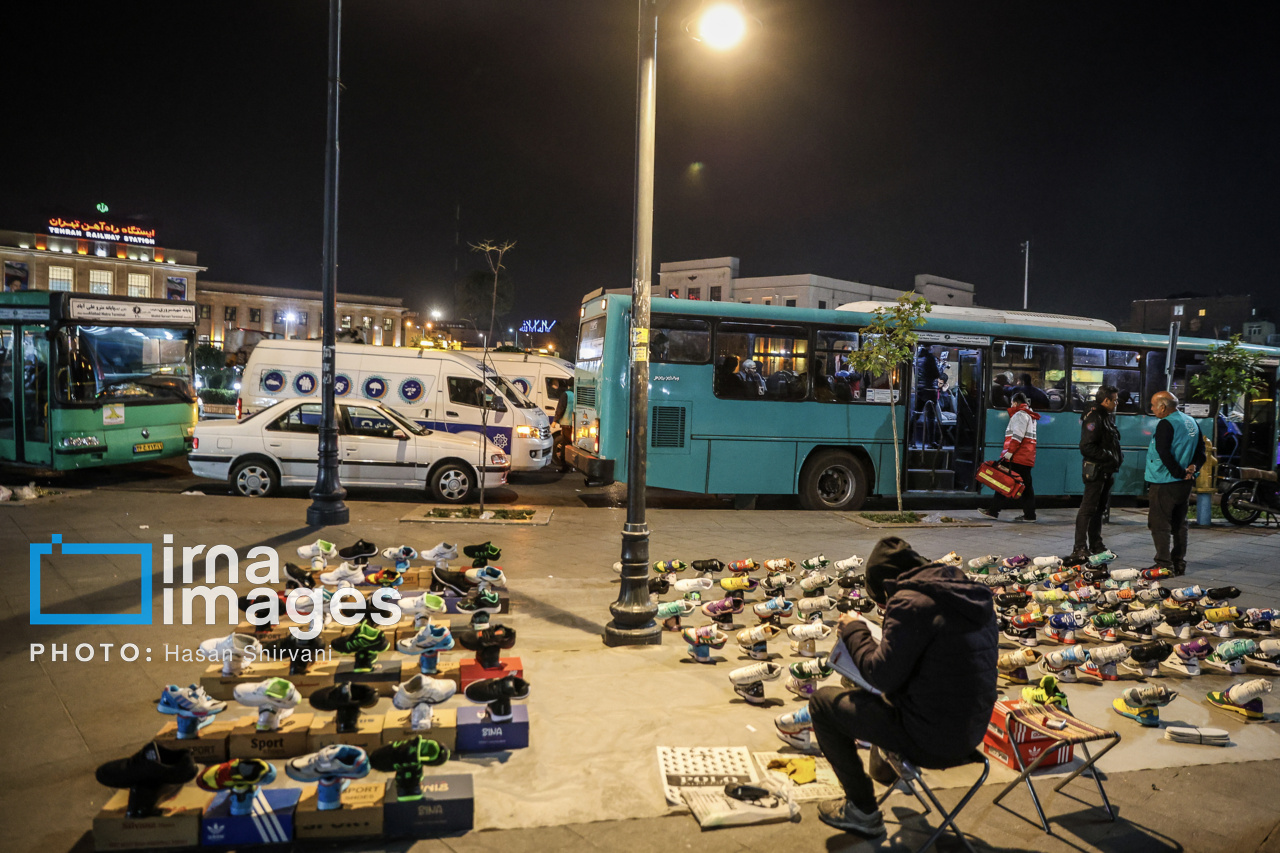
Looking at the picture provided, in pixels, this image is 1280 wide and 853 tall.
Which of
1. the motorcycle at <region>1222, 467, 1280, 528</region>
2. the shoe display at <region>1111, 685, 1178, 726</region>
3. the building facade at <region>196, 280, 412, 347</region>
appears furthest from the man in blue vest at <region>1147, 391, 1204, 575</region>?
the building facade at <region>196, 280, 412, 347</region>

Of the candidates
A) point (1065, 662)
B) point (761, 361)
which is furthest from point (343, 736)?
point (761, 361)

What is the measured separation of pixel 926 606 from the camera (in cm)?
300

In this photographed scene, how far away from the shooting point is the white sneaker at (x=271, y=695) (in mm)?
3887

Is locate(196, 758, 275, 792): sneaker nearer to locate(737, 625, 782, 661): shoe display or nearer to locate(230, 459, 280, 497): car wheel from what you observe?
locate(737, 625, 782, 661): shoe display

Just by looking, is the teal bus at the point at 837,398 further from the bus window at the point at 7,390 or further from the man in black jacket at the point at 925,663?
the bus window at the point at 7,390

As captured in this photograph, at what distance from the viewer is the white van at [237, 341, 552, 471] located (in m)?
15.1

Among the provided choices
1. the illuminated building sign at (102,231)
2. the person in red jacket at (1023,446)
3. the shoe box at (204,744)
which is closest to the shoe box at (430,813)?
the shoe box at (204,744)

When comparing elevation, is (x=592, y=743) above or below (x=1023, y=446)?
below

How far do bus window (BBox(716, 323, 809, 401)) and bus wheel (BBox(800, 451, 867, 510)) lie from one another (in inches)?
47.1

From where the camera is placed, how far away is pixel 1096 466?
29.9 feet

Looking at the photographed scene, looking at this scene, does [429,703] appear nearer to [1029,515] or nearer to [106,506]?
[106,506]

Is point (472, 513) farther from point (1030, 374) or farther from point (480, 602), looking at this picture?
point (1030, 374)

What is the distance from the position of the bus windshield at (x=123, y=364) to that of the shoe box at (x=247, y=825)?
40.6 ft

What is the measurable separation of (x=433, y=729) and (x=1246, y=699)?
4988 mm
